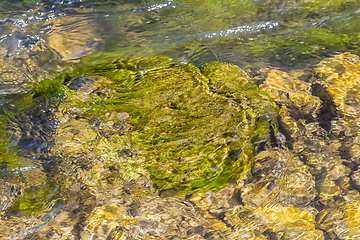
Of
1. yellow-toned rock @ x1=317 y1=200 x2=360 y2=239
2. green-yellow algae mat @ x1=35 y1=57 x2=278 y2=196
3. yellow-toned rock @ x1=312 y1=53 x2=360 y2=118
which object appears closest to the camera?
yellow-toned rock @ x1=317 y1=200 x2=360 y2=239

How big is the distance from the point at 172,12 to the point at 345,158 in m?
3.55

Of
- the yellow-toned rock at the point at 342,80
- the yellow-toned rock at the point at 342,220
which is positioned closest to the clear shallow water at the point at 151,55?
the yellow-toned rock at the point at 342,220

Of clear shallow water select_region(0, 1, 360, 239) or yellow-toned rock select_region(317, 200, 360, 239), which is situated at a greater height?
clear shallow water select_region(0, 1, 360, 239)

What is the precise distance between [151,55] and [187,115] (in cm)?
137

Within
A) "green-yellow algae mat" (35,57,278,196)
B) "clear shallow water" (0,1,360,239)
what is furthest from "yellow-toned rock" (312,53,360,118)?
"green-yellow algae mat" (35,57,278,196)

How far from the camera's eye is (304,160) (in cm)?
281

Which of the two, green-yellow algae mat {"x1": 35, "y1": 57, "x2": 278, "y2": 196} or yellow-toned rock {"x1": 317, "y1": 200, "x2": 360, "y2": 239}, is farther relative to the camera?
green-yellow algae mat {"x1": 35, "y1": 57, "x2": 278, "y2": 196}

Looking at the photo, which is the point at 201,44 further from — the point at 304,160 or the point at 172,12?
the point at 304,160

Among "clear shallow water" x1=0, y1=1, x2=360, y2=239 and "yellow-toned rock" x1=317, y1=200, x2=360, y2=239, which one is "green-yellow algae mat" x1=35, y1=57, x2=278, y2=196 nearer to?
"clear shallow water" x1=0, y1=1, x2=360, y2=239

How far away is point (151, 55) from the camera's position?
3.71 meters

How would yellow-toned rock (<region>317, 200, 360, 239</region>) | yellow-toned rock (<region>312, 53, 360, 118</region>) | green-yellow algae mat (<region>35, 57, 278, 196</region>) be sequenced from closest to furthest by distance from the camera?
1. yellow-toned rock (<region>317, 200, 360, 239</region>)
2. green-yellow algae mat (<region>35, 57, 278, 196</region>)
3. yellow-toned rock (<region>312, 53, 360, 118</region>)

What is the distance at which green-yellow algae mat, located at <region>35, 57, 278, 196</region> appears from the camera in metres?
2.55

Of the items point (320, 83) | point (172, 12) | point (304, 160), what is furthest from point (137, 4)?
point (304, 160)

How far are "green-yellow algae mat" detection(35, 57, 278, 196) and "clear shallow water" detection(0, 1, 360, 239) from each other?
8.0 inches
